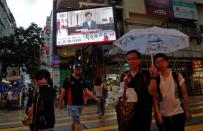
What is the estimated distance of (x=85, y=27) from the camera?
25031 millimetres

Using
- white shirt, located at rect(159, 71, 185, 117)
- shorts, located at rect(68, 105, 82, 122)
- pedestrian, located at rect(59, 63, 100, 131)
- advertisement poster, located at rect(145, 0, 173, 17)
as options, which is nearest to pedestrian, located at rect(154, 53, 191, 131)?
white shirt, located at rect(159, 71, 185, 117)

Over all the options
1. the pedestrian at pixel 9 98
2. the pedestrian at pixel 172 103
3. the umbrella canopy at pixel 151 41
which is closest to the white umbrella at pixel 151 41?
the umbrella canopy at pixel 151 41

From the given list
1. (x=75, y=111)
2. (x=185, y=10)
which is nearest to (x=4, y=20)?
(x=185, y=10)

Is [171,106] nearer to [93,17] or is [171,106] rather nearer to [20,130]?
[20,130]

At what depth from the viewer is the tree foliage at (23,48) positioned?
3200 cm

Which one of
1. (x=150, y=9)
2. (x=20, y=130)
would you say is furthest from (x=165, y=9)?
(x=20, y=130)

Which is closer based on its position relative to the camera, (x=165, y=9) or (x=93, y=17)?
(x=93, y=17)

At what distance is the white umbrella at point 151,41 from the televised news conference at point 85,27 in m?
18.3

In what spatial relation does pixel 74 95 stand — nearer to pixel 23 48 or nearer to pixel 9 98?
pixel 9 98

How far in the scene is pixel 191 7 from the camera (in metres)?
30.3

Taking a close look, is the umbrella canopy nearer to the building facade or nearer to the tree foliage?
the tree foliage

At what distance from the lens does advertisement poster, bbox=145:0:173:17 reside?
2766 centimetres

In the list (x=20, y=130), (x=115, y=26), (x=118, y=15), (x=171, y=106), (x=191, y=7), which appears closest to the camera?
(x=171, y=106)

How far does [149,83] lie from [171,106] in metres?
0.56
